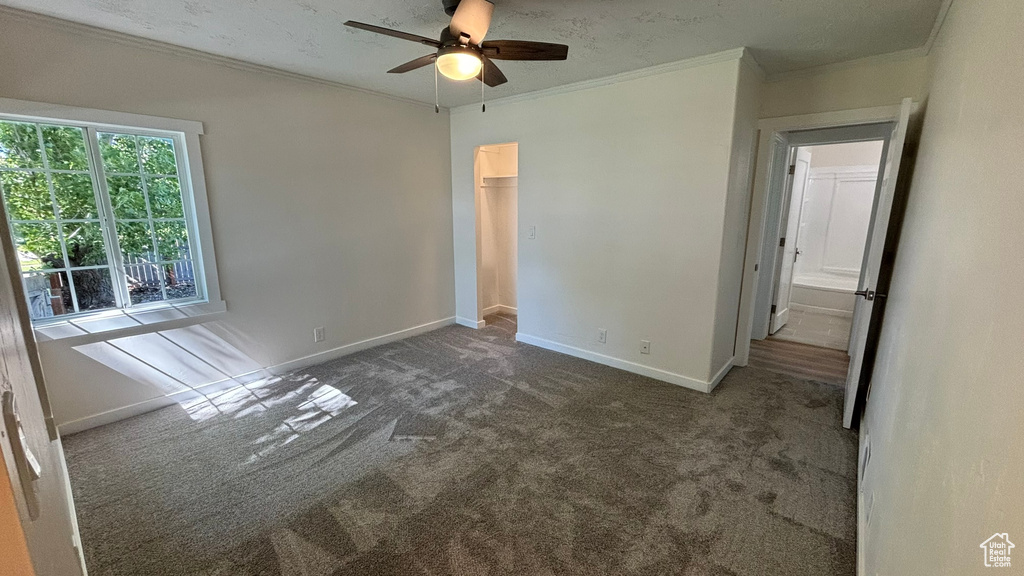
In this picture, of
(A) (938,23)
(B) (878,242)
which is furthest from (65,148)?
(A) (938,23)

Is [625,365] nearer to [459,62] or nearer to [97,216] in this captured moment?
Answer: [459,62]

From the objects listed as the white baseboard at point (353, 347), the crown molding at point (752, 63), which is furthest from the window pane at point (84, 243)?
the crown molding at point (752, 63)

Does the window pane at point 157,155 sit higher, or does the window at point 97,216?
the window pane at point 157,155

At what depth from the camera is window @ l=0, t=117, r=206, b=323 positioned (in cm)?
238

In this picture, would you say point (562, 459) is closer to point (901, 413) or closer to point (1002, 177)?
point (901, 413)

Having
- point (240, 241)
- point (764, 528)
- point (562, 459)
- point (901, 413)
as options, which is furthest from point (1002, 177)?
point (240, 241)

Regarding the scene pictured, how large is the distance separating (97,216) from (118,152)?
448 mm

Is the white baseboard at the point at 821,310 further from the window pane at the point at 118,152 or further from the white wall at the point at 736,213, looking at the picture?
the window pane at the point at 118,152

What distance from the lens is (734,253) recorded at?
3.27 metres

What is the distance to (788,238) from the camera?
4.59 meters

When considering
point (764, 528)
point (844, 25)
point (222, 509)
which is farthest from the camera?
point (844, 25)

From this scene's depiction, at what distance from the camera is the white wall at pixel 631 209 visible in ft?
9.68

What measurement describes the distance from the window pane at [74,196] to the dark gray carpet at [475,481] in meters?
1.41

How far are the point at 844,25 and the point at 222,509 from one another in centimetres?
426
